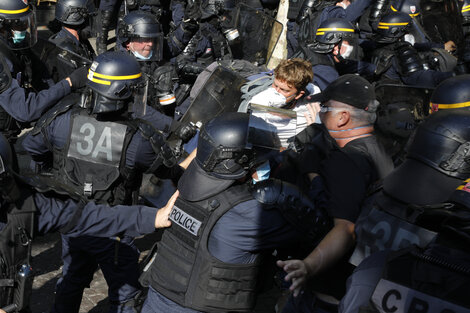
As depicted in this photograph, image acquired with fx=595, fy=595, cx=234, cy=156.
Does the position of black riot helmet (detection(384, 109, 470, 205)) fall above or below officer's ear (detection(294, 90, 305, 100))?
above

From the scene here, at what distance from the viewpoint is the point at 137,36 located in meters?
5.93

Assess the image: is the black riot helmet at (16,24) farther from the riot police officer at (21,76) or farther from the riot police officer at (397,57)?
the riot police officer at (397,57)

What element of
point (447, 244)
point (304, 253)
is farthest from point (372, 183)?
point (447, 244)

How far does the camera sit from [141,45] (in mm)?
5980

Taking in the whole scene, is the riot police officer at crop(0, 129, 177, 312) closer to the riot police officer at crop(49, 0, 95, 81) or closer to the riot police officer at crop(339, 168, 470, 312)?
the riot police officer at crop(339, 168, 470, 312)

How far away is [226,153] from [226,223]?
1.16 feet

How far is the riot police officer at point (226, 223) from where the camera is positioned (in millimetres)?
3004

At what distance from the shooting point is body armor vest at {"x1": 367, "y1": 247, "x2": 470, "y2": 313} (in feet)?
6.72

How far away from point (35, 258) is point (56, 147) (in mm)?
1692

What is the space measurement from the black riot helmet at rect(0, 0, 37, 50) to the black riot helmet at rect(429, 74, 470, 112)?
3.72 m

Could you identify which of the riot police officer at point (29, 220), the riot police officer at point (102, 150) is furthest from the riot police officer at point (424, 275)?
the riot police officer at point (102, 150)

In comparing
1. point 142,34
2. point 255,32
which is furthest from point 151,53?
point 255,32

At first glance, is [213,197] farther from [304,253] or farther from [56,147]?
[56,147]

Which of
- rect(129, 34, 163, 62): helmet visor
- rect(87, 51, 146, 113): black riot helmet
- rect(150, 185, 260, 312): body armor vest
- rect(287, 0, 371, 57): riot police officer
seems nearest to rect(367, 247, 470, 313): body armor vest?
rect(150, 185, 260, 312): body armor vest
